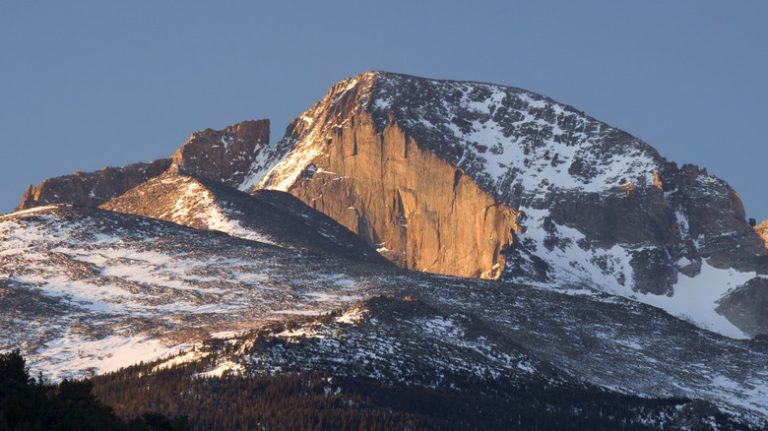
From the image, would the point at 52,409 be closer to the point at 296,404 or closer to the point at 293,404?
the point at 293,404

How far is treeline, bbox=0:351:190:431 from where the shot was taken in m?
125

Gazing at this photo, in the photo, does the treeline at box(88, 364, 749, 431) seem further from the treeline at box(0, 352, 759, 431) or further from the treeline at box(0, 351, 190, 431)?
the treeline at box(0, 351, 190, 431)

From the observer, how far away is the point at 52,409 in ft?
417

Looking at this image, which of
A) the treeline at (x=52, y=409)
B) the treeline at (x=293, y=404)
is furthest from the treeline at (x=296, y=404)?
the treeline at (x=52, y=409)

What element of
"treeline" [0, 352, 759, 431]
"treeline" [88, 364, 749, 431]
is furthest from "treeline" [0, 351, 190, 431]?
"treeline" [88, 364, 749, 431]

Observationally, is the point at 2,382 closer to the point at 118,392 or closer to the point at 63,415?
the point at 63,415

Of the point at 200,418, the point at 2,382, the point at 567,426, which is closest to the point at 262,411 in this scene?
the point at 200,418

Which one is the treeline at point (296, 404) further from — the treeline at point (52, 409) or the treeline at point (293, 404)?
the treeline at point (52, 409)

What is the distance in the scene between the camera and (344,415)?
18188cm

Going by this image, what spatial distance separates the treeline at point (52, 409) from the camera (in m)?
125

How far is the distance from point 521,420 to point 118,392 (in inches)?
1348

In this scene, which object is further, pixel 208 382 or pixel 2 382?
pixel 208 382

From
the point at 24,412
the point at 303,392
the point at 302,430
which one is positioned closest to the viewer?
the point at 24,412

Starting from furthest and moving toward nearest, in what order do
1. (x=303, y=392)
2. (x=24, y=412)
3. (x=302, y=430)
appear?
1. (x=303, y=392)
2. (x=302, y=430)
3. (x=24, y=412)
